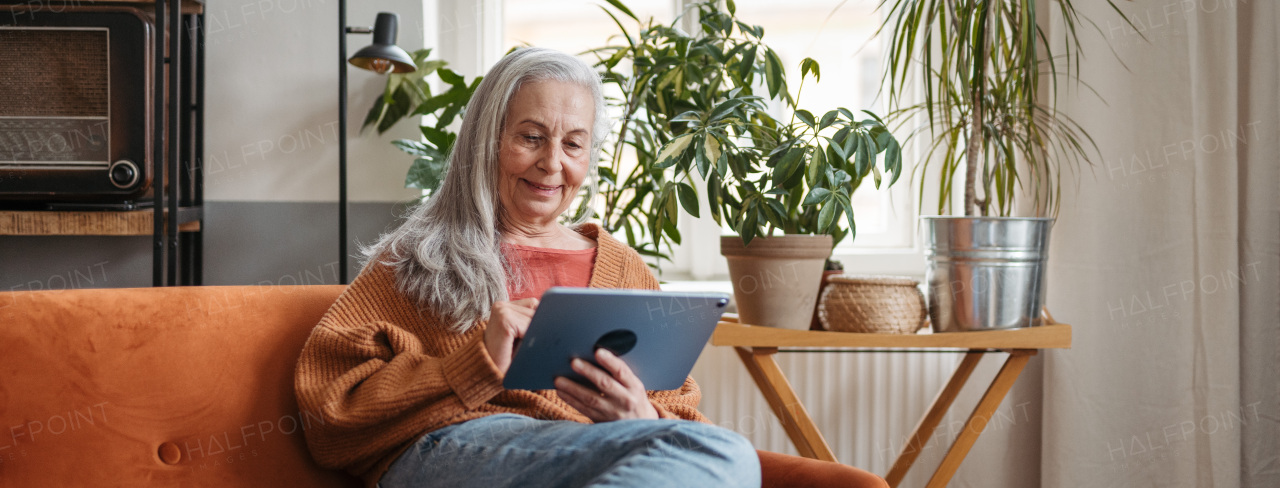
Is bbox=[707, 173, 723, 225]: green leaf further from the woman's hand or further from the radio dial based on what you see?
the radio dial

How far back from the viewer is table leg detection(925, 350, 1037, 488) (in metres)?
1.52

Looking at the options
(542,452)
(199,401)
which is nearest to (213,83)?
(199,401)

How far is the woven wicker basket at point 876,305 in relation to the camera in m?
1.47

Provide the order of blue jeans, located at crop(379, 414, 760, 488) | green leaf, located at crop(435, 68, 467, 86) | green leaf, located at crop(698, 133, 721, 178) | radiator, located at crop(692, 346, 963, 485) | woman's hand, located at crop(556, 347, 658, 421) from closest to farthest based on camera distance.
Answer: blue jeans, located at crop(379, 414, 760, 488)
woman's hand, located at crop(556, 347, 658, 421)
green leaf, located at crop(698, 133, 721, 178)
green leaf, located at crop(435, 68, 467, 86)
radiator, located at crop(692, 346, 963, 485)

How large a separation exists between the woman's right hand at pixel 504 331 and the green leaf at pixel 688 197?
60 centimetres

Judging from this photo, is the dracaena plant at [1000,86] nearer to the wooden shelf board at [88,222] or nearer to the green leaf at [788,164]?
the green leaf at [788,164]

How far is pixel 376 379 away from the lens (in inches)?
40.2

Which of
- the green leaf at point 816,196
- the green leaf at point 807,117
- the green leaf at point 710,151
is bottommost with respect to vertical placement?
the green leaf at point 816,196

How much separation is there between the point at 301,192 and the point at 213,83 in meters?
0.33

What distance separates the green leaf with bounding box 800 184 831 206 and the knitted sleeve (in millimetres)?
628

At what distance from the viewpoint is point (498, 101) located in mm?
1184

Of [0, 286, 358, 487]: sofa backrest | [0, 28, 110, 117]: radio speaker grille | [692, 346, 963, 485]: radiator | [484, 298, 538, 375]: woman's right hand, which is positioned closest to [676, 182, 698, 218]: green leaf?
[692, 346, 963, 485]: radiator

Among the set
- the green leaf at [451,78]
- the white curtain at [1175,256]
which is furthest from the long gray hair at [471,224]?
the white curtain at [1175,256]

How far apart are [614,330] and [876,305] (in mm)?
728
